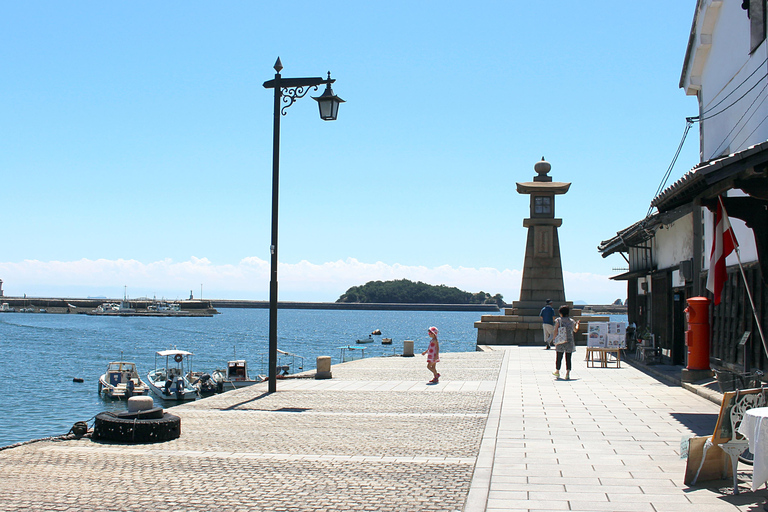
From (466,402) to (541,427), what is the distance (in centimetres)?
322

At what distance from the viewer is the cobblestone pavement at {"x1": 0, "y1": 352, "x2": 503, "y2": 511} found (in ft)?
20.4

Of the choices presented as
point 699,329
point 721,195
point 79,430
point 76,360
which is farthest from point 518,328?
point 76,360

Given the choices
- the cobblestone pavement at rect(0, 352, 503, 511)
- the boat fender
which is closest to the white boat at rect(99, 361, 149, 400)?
the cobblestone pavement at rect(0, 352, 503, 511)

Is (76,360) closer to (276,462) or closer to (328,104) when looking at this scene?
(328,104)

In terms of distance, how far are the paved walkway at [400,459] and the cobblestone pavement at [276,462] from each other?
2 centimetres

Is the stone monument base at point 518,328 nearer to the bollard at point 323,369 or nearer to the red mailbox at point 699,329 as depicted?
the bollard at point 323,369

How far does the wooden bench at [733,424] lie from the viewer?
6.25 meters

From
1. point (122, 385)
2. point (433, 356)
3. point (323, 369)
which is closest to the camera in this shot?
point (433, 356)

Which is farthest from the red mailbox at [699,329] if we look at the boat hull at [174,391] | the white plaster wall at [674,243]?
the boat hull at [174,391]

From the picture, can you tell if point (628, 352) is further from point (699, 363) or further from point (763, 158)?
point (763, 158)

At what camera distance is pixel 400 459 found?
794cm

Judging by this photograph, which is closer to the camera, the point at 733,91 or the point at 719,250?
the point at 719,250

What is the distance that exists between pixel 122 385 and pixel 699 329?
28.1m

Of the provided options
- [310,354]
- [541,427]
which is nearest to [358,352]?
[310,354]
